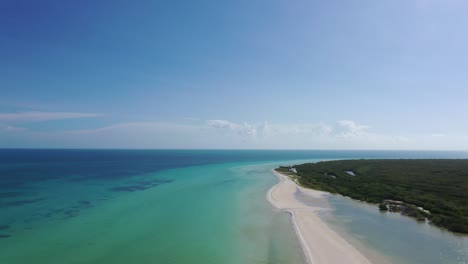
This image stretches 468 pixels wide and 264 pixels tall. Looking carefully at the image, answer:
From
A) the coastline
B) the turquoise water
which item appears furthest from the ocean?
the coastline

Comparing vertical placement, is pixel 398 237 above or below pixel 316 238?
below

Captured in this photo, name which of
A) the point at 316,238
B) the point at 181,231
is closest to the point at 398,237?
the point at 316,238

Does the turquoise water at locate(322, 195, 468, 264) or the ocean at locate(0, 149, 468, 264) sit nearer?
the ocean at locate(0, 149, 468, 264)

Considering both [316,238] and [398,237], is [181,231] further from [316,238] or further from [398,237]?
[398,237]

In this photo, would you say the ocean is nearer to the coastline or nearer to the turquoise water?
the turquoise water

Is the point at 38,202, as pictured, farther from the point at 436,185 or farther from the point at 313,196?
the point at 436,185

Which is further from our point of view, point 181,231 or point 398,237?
point 181,231

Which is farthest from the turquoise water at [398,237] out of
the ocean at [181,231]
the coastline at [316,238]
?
the coastline at [316,238]

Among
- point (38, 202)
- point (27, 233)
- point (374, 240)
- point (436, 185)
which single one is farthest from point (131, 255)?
point (436, 185)
